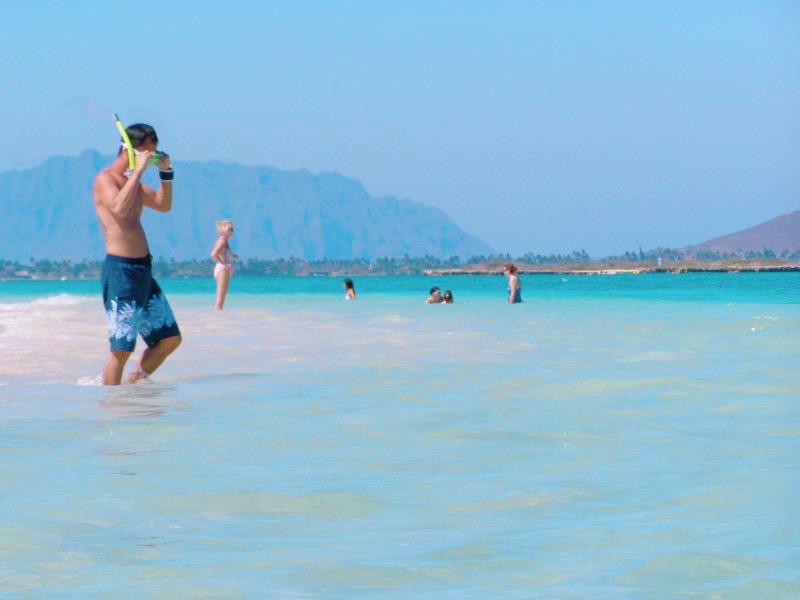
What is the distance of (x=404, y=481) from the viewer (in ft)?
17.3

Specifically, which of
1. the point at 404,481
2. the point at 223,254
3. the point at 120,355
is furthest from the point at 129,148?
the point at 223,254

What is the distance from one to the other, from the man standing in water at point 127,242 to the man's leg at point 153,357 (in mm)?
218

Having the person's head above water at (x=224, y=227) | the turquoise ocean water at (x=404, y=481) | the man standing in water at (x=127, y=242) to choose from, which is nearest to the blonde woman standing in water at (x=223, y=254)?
the person's head above water at (x=224, y=227)

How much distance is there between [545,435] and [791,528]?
2319 millimetres

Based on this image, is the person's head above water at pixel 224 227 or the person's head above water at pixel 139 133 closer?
the person's head above water at pixel 139 133

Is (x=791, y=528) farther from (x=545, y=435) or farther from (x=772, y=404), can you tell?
(x=772, y=404)

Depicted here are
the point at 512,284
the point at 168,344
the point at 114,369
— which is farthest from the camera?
the point at 512,284

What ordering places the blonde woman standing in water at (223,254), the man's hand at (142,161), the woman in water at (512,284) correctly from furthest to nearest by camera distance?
the woman in water at (512,284) < the blonde woman standing in water at (223,254) < the man's hand at (142,161)

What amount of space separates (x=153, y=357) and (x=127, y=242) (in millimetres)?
960

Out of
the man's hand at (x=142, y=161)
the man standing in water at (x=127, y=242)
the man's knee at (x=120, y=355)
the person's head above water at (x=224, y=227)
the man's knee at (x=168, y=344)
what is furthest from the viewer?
the person's head above water at (x=224, y=227)

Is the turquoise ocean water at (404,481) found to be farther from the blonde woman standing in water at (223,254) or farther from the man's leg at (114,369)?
the blonde woman standing in water at (223,254)

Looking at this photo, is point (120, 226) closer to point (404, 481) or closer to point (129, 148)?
point (129, 148)

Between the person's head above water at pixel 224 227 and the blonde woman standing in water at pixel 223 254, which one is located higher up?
the person's head above water at pixel 224 227

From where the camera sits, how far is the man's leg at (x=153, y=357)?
8.75 m
